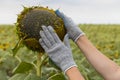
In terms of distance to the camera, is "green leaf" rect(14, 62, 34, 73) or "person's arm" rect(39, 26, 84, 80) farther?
"green leaf" rect(14, 62, 34, 73)

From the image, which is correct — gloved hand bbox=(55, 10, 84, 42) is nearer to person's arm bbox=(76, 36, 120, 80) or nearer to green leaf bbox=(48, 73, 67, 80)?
person's arm bbox=(76, 36, 120, 80)

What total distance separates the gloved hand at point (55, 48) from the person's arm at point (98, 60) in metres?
0.37

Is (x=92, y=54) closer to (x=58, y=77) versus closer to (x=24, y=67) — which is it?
(x=58, y=77)

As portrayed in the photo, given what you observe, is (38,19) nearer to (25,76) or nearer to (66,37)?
(66,37)

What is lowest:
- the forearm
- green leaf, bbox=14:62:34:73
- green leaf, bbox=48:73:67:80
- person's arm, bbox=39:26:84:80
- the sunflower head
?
green leaf, bbox=48:73:67:80

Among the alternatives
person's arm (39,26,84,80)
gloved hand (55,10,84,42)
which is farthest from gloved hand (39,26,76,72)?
gloved hand (55,10,84,42)

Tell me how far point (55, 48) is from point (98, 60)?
0.51 metres

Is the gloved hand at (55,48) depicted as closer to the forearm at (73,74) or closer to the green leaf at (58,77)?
the forearm at (73,74)

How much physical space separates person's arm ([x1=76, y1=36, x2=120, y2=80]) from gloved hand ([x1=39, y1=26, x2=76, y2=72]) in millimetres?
371

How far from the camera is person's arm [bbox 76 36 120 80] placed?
367 cm

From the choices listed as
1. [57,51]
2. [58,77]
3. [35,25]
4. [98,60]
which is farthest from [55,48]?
[98,60]

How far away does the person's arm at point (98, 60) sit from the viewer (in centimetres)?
367

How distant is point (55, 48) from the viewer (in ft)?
10.9

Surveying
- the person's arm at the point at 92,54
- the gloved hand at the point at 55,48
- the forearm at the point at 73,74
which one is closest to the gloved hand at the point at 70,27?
the person's arm at the point at 92,54
